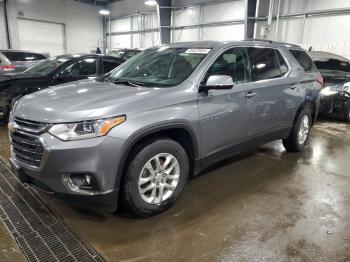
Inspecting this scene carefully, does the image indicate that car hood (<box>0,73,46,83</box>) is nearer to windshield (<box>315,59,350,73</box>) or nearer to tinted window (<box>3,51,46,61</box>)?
tinted window (<box>3,51,46,61</box>)

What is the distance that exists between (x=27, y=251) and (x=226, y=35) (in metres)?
12.8

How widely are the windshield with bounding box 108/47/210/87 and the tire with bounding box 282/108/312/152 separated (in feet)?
6.81

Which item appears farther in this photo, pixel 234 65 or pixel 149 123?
pixel 234 65

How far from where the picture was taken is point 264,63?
367 centimetres

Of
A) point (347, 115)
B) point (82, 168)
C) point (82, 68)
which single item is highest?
point (82, 68)

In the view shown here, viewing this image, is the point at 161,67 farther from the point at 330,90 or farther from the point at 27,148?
the point at 330,90

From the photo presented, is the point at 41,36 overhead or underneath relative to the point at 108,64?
overhead

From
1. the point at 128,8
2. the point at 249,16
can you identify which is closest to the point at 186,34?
the point at 249,16

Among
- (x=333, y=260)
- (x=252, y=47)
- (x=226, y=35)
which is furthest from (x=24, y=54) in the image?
(x=333, y=260)

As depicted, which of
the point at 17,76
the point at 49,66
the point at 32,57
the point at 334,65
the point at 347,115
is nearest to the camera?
the point at 17,76

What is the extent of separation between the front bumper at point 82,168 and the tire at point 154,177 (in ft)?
0.53

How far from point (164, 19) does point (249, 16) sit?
18.1 feet

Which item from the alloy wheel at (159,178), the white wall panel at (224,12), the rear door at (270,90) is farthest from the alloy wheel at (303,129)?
the white wall panel at (224,12)

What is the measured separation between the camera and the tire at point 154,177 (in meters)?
2.43
